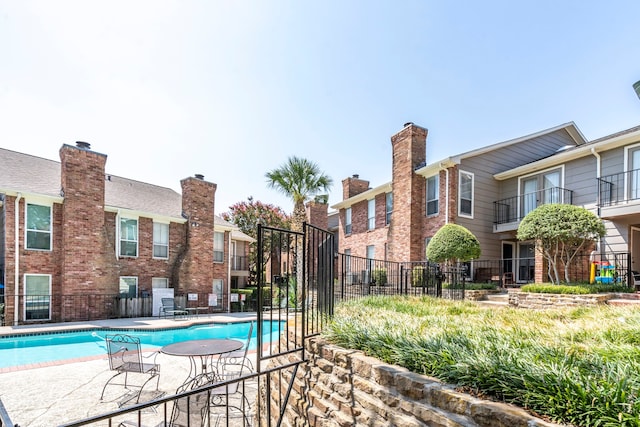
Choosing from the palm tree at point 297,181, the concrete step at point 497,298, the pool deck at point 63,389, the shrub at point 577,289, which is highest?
the palm tree at point 297,181

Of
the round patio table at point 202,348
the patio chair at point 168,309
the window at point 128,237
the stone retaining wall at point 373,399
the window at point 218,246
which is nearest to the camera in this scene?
the stone retaining wall at point 373,399

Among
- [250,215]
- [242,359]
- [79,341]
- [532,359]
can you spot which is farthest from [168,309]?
[532,359]

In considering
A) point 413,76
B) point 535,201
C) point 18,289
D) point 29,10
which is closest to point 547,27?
point 413,76

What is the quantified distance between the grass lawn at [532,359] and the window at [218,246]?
15817 millimetres

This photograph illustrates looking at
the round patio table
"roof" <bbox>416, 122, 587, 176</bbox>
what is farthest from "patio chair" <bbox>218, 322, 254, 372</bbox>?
"roof" <bbox>416, 122, 587, 176</bbox>

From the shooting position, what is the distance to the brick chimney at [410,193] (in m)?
14.7

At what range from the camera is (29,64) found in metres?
7.65

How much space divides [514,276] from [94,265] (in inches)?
661

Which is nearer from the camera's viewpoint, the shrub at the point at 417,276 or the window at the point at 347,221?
the shrub at the point at 417,276

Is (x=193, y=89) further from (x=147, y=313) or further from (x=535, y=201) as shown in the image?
(x=535, y=201)

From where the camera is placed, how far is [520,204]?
46.2 ft

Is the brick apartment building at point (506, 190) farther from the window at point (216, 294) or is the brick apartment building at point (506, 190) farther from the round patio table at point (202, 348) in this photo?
the round patio table at point (202, 348)

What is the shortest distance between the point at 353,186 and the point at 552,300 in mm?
13050

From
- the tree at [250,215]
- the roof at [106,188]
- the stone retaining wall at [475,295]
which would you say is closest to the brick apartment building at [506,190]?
the stone retaining wall at [475,295]
